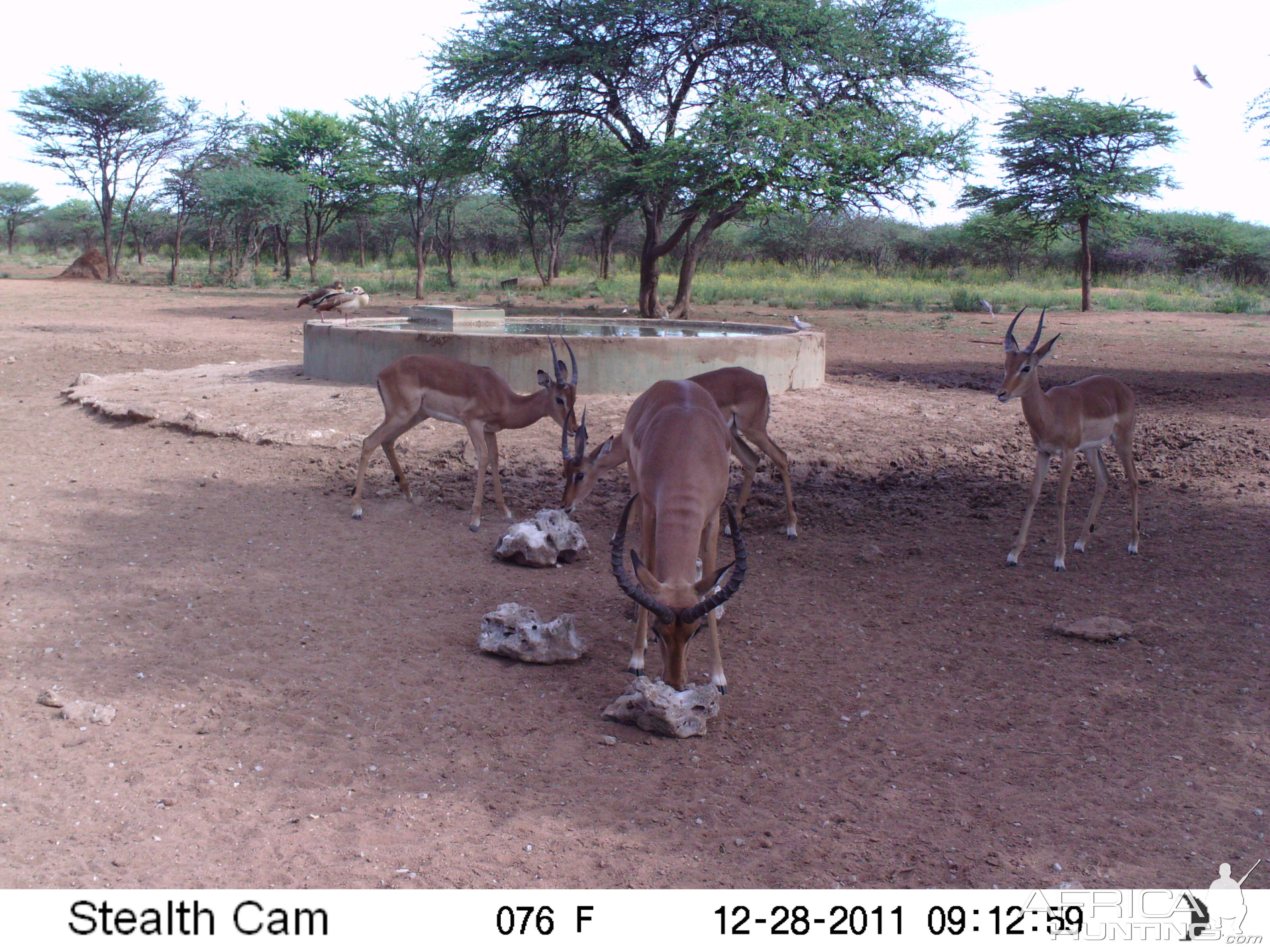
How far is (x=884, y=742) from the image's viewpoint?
164 inches

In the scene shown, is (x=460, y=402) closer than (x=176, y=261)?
Yes

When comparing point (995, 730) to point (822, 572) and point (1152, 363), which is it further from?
point (1152, 363)

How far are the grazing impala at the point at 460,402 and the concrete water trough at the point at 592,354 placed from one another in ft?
6.62

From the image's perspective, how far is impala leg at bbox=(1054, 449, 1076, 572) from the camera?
641 cm

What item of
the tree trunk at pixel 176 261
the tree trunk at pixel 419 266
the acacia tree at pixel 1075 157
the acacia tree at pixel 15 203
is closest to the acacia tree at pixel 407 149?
the tree trunk at pixel 419 266

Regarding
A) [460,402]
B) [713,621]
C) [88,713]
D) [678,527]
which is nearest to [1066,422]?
[713,621]

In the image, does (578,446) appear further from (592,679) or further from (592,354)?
(592,354)

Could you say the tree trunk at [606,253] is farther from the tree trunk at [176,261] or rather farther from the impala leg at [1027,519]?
the impala leg at [1027,519]

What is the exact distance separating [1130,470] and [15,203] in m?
63.1

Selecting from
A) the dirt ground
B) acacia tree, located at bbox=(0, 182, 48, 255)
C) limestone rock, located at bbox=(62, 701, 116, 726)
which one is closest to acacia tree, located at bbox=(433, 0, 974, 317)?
the dirt ground

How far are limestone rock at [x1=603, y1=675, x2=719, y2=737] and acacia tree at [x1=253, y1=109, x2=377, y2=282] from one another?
34.8 m

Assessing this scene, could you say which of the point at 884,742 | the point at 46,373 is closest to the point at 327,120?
the point at 46,373

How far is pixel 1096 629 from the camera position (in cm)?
525

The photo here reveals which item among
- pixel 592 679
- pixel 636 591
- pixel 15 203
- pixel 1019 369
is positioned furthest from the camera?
pixel 15 203
